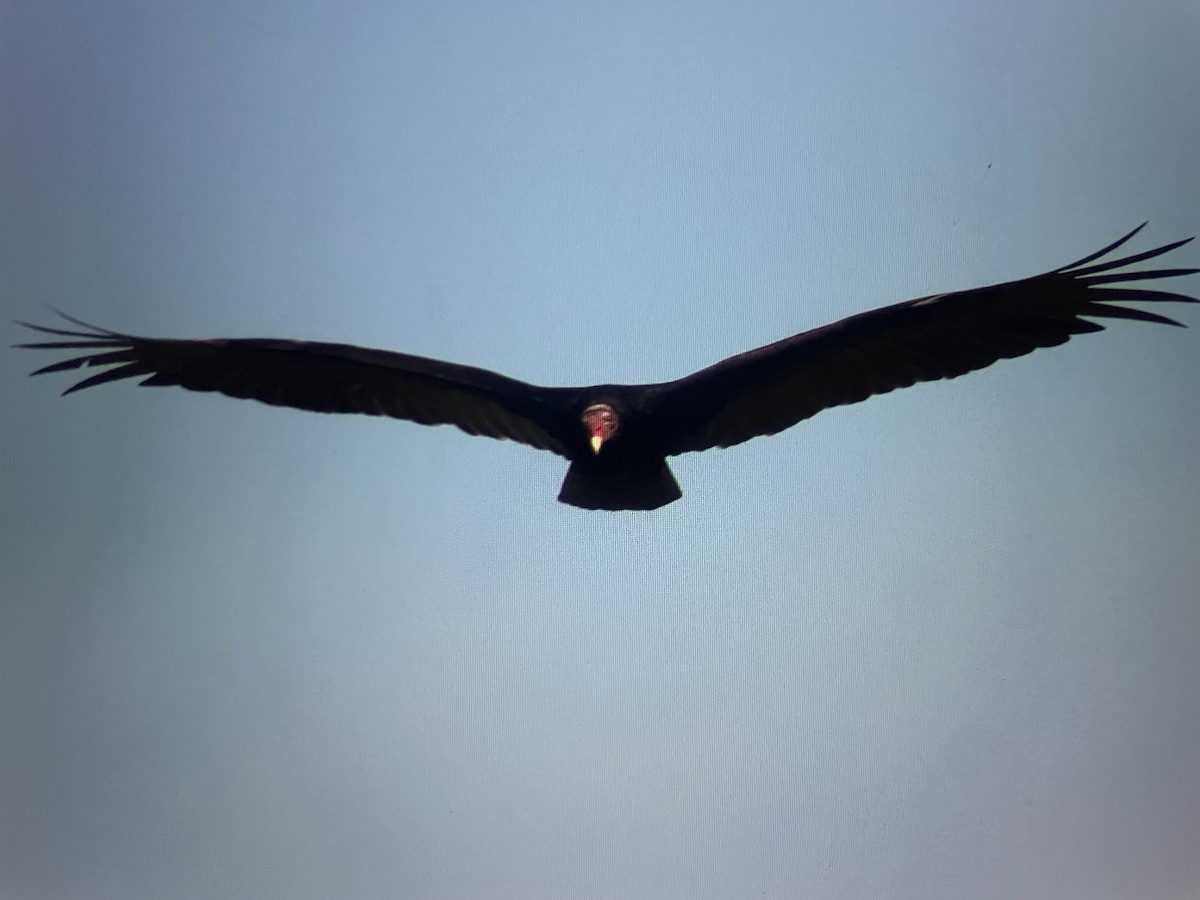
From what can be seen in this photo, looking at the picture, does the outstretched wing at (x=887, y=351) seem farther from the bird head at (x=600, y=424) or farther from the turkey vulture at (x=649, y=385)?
the bird head at (x=600, y=424)

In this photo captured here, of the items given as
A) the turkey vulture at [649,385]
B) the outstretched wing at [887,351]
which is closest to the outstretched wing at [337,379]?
the turkey vulture at [649,385]

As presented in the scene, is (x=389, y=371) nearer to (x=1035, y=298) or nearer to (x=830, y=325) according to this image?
(x=830, y=325)

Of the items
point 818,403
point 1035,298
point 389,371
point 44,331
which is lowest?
point 44,331

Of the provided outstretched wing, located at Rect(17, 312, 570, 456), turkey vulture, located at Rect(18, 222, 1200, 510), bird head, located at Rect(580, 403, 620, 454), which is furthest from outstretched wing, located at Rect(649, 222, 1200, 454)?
outstretched wing, located at Rect(17, 312, 570, 456)

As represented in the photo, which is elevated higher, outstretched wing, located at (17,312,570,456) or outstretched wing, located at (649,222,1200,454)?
outstretched wing, located at (649,222,1200,454)

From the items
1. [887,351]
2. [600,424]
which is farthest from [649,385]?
[887,351]

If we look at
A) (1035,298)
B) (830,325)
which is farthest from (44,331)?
(1035,298)

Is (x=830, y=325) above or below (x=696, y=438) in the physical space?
above

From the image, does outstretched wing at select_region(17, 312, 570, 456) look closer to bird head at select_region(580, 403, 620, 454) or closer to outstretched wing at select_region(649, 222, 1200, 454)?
bird head at select_region(580, 403, 620, 454)
